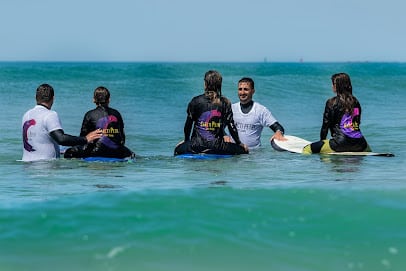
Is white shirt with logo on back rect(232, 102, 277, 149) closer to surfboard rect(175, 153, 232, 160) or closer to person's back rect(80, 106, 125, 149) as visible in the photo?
surfboard rect(175, 153, 232, 160)

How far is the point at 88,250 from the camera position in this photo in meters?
5.54

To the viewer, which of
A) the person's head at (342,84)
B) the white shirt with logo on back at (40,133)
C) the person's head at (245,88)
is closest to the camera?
the white shirt with logo on back at (40,133)

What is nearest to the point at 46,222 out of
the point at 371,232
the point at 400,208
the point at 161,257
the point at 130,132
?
the point at 161,257

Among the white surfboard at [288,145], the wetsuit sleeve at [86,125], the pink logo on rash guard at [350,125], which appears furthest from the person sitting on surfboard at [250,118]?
the wetsuit sleeve at [86,125]

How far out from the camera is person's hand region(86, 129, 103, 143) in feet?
33.1

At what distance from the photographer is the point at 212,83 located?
34.3ft

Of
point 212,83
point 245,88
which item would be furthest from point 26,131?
point 245,88

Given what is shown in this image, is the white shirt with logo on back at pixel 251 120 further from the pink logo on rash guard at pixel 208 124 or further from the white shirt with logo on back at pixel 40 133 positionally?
the white shirt with logo on back at pixel 40 133

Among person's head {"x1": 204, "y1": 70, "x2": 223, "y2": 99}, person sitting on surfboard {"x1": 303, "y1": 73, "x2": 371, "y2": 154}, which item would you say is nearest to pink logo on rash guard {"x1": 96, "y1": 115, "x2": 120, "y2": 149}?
person's head {"x1": 204, "y1": 70, "x2": 223, "y2": 99}

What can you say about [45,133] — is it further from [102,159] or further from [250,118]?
[250,118]

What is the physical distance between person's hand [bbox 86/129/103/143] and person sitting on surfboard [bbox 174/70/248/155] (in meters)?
1.26

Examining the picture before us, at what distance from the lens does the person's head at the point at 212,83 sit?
10.4 meters

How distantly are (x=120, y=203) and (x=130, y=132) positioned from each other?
36.5 feet

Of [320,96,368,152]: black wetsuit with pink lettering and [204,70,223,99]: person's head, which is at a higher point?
[204,70,223,99]: person's head
